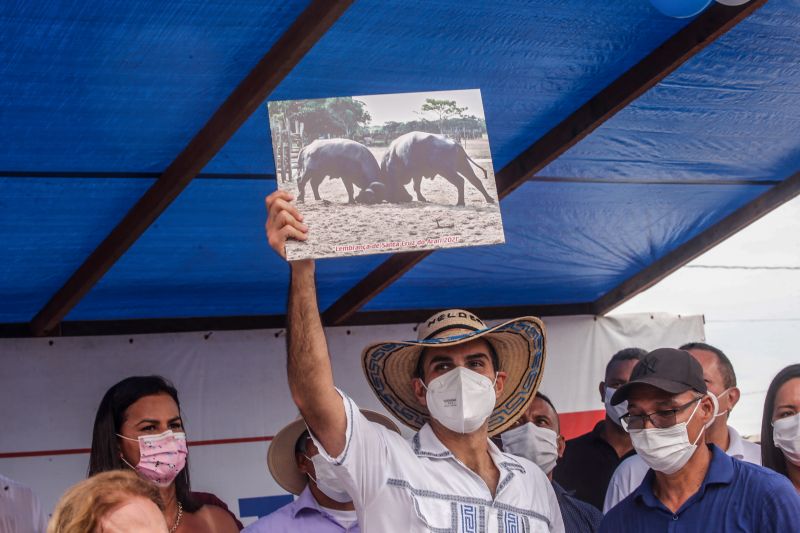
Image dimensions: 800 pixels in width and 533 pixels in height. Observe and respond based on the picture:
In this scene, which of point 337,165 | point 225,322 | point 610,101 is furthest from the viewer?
point 225,322

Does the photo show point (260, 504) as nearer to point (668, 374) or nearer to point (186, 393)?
point (186, 393)

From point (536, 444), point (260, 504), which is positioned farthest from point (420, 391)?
point (260, 504)

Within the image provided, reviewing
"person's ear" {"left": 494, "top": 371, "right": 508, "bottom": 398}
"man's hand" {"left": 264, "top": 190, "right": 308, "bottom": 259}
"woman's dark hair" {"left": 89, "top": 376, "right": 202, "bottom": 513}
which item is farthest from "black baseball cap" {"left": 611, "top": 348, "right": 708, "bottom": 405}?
"woman's dark hair" {"left": 89, "top": 376, "right": 202, "bottom": 513}

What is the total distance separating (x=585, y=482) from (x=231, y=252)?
1951mm

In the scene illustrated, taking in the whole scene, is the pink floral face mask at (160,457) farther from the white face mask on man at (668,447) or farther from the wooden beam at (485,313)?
the wooden beam at (485,313)

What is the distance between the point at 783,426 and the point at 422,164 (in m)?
1.73

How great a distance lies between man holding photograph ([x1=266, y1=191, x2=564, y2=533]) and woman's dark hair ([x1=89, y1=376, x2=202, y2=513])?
807mm

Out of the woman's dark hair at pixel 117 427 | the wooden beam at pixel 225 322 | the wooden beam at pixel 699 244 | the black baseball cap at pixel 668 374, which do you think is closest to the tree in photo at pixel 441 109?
the black baseball cap at pixel 668 374

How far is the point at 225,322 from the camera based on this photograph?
18.6ft

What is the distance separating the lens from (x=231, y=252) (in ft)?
16.5

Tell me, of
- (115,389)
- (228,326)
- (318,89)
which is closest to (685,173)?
(318,89)

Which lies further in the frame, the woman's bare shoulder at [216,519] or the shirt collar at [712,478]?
the woman's bare shoulder at [216,519]

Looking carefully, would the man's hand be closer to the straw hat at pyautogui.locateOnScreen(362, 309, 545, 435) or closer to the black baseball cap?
the straw hat at pyautogui.locateOnScreen(362, 309, 545, 435)

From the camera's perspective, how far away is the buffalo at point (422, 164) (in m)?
2.59
